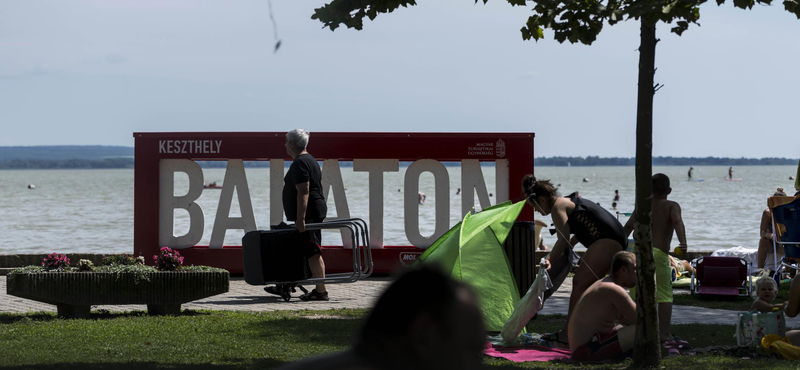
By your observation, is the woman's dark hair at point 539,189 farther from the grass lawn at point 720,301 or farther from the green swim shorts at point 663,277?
the grass lawn at point 720,301

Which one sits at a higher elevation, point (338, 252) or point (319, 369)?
point (319, 369)

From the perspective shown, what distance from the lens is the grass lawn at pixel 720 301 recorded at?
420 inches

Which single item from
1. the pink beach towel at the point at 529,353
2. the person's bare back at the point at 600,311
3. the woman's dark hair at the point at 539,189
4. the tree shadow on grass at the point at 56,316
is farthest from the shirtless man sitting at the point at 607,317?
the tree shadow on grass at the point at 56,316

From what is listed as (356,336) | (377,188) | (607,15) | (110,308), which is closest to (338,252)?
(377,188)

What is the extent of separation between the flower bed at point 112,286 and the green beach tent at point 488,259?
2.25m

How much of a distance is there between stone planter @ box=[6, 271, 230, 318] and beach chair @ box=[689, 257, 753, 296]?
5780 mm

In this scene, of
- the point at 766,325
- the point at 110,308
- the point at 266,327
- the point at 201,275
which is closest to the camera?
the point at 766,325

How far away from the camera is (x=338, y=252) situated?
13008mm

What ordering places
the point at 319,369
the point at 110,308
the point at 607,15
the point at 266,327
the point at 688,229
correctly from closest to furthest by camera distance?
1. the point at 319,369
2. the point at 607,15
3. the point at 266,327
4. the point at 110,308
5. the point at 688,229

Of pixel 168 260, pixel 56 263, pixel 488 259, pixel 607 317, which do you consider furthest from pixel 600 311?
pixel 56 263

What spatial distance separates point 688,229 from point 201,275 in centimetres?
2562

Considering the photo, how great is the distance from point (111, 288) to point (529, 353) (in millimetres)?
4036

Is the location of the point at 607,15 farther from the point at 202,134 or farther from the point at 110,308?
the point at 202,134

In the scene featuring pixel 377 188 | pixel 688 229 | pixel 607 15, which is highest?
pixel 607 15
